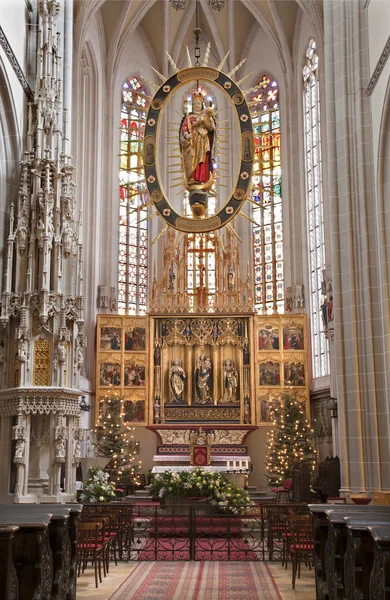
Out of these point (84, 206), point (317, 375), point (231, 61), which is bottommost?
point (317, 375)

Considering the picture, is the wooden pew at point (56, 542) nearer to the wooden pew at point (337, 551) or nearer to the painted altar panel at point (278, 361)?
the wooden pew at point (337, 551)

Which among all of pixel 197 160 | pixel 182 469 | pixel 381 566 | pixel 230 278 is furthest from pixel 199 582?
pixel 230 278

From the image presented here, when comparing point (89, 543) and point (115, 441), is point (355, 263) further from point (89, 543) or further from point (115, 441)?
point (115, 441)

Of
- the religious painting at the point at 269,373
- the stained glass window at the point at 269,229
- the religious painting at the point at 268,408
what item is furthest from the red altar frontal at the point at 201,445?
the stained glass window at the point at 269,229

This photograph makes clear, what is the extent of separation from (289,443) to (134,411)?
5316 millimetres

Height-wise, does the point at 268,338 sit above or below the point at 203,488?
above

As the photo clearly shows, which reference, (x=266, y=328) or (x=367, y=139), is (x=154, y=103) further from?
(x=266, y=328)

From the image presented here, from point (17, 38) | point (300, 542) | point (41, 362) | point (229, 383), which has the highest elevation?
point (17, 38)

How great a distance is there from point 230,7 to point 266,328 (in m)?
14.2

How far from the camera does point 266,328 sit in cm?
2589

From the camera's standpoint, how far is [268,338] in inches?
1016

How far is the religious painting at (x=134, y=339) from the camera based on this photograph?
25.9 meters

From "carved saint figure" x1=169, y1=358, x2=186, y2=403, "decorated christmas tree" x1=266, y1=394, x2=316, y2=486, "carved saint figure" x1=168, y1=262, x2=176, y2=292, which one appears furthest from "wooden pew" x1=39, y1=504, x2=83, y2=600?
"carved saint figure" x1=168, y1=262, x2=176, y2=292

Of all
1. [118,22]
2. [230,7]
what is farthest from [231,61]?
[118,22]
